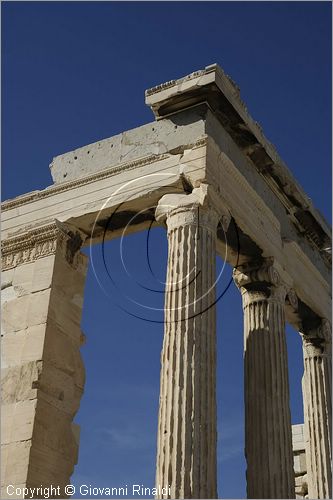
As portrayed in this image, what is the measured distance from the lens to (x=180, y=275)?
46.3 feet

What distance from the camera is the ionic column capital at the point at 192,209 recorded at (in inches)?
580

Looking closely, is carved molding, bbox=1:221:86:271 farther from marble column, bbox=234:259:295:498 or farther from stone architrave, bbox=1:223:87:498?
marble column, bbox=234:259:295:498

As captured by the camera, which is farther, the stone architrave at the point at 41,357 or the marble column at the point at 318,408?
the marble column at the point at 318,408

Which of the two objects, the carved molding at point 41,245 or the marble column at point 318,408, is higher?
the carved molding at point 41,245

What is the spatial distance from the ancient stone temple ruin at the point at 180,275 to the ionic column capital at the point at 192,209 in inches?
1.0

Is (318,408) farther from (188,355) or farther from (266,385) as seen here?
(188,355)

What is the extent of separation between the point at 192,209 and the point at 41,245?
3.60 m

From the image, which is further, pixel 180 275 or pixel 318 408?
pixel 318 408

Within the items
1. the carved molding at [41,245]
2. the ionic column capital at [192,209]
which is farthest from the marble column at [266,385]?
the carved molding at [41,245]

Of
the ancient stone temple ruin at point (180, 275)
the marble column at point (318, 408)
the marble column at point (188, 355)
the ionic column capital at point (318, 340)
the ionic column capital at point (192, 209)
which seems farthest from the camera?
the ionic column capital at point (318, 340)

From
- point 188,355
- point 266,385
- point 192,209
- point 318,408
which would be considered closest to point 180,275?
point 192,209

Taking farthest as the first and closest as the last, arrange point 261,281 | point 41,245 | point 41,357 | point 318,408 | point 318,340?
point 318,340 → point 318,408 → point 261,281 → point 41,245 → point 41,357

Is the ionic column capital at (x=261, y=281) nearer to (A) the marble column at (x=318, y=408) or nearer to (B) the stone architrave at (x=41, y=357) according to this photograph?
(A) the marble column at (x=318, y=408)

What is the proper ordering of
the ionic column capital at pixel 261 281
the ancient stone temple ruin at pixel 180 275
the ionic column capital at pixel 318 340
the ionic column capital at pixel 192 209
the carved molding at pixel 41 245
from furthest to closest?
the ionic column capital at pixel 318 340
the ionic column capital at pixel 261 281
the carved molding at pixel 41 245
the ionic column capital at pixel 192 209
the ancient stone temple ruin at pixel 180 275
